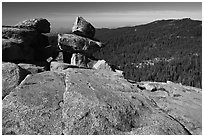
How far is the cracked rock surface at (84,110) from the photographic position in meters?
19.2

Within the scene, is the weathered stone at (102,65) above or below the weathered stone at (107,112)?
above

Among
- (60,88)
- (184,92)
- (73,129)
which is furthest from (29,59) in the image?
(184,92)

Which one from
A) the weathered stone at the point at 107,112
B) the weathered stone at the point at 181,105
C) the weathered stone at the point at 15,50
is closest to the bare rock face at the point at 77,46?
the weathered stone at the point at 15,50

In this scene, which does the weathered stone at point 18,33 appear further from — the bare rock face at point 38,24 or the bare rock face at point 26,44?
the bare rock face at point 38,24

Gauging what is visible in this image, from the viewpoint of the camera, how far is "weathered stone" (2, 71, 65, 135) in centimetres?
1883

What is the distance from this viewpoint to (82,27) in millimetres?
40031

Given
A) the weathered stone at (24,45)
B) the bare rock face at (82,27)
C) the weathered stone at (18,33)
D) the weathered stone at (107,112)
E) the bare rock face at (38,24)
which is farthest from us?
the bare rock face at (82,27)

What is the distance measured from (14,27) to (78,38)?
974 cm

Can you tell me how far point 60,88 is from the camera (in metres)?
23.1

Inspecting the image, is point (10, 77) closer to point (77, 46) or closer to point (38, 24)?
point (77, 46)

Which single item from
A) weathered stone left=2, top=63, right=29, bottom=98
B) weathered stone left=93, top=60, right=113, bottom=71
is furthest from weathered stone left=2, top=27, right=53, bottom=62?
weathered stone left=2, top=63, right=29, bottom=98

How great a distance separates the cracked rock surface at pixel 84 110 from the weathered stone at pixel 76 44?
11921 millimetres

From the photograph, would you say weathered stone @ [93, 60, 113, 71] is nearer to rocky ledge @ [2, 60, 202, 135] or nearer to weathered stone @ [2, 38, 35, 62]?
weathered stone @ [2, 38, 35, 62]

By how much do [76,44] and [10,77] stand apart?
15050 millimetres
